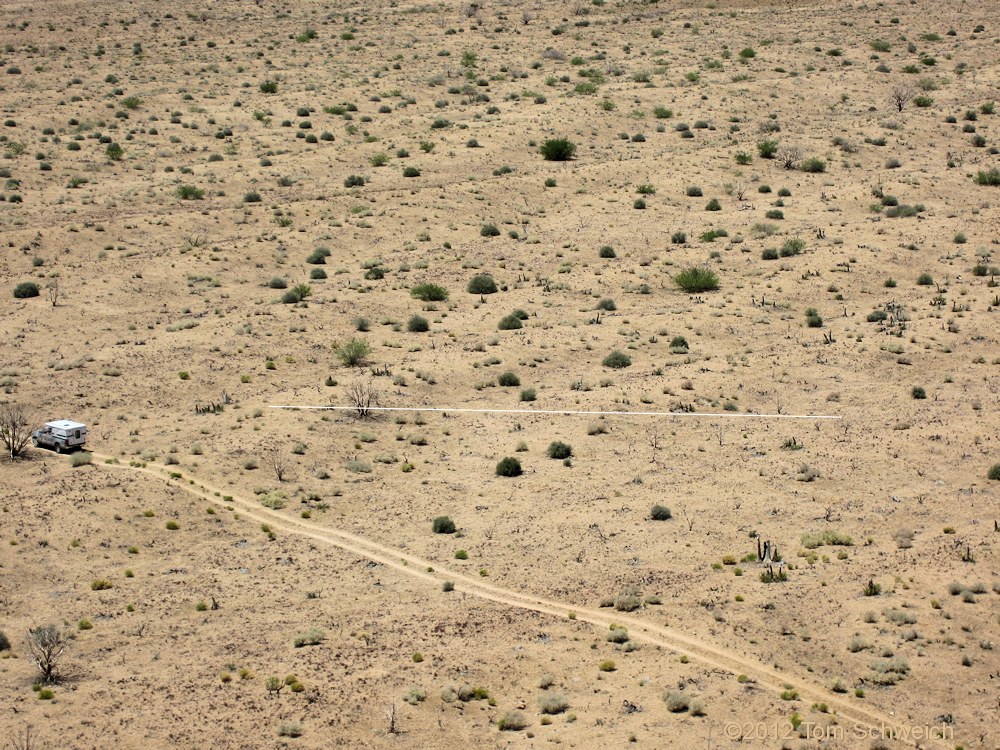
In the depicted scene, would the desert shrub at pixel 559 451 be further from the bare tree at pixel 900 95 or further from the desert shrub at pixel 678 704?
the bare tree at pixel 900 95

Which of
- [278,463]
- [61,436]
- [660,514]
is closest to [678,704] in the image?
[660,514]

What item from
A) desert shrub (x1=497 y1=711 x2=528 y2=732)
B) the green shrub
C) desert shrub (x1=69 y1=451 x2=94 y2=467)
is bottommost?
the green shrub

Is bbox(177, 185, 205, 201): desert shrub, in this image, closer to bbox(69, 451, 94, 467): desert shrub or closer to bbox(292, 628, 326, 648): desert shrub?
bbox(69, 451, 94, 467): desert shrub

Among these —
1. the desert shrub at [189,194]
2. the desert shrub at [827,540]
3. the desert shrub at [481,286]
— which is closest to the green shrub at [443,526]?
the desert shrub at [827,540]

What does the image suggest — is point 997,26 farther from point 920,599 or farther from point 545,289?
point 920,599

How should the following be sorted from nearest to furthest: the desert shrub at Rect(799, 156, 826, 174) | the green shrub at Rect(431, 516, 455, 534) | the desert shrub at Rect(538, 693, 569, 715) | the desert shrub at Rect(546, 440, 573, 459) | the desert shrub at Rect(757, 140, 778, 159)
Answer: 1. the desert shrub at Rect(538, 693, 569, 715)
2. the green shrub at Rect(431, 516, 455, 534)
3. the desert shrub at Rect(546, 440, 573, 459)
4. the desert shrub at Rect(799, 156, 826, 174)
5. the desert shrub at Rect(757, 140, 778, 159)

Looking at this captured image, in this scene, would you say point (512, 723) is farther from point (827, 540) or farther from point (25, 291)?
point (25, 291)

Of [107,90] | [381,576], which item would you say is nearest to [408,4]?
[107,90]

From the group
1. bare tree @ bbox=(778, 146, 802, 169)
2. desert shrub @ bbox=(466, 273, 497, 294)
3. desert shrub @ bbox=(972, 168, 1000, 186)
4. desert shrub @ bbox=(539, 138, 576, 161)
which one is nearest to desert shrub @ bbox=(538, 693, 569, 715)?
desert shrub @ bbox=(466, 273, 497, 294)
